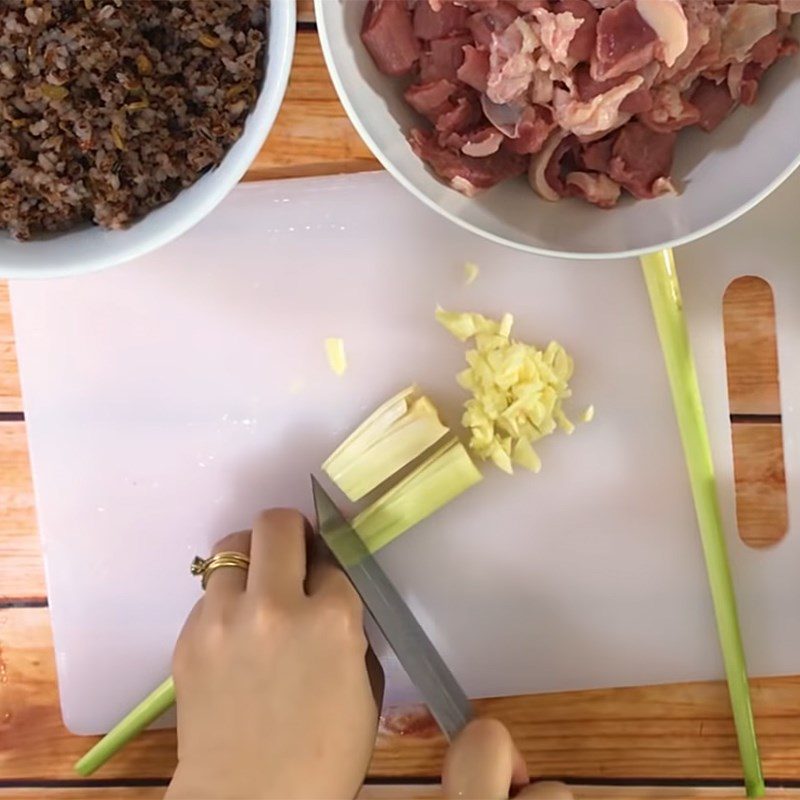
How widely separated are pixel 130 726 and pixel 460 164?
2.19ft

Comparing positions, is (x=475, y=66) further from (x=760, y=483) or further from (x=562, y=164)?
(x=760, y=483)

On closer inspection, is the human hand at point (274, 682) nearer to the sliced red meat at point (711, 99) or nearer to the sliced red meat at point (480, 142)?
the sliced red meat at point (480, 142)

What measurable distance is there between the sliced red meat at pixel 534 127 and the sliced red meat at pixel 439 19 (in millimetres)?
94

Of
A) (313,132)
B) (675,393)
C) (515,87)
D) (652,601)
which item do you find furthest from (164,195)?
(652,601)

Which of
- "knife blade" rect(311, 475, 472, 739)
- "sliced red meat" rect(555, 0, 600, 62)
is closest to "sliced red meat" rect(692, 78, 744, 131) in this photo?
"sliced red meat" rect(555, 0, 600, 62)

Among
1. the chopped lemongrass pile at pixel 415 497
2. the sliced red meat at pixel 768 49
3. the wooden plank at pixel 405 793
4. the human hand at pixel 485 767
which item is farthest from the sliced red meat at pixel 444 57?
the wooden plank at pixel 405 793

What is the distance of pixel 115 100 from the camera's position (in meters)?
0.81

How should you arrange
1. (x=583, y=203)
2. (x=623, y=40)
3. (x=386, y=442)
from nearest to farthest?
(x=623, y=40) → (x=583, y=203) → (x=386, y=442)

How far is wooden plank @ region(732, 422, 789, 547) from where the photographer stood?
1.03 metres

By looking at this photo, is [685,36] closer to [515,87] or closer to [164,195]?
[515,87]

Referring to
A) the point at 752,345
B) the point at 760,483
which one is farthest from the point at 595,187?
the point at 760,483

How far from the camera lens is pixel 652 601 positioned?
1048 millimetres

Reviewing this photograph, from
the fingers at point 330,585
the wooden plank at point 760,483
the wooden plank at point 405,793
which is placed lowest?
the wooden plank at point 405,793

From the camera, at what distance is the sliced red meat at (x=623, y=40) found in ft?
2.55
